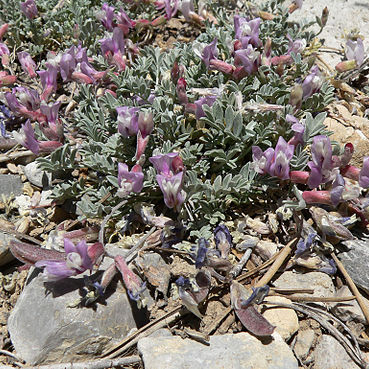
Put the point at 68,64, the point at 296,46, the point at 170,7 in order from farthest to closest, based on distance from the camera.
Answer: the point at 170,7
the point at 296,46
the point at 68,64

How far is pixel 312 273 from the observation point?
251 centimetres

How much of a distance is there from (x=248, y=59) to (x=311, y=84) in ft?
1.56

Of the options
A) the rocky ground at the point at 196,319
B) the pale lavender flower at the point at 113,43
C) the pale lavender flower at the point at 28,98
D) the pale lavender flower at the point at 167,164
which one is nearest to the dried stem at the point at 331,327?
the rocky ground at the point at 196,319

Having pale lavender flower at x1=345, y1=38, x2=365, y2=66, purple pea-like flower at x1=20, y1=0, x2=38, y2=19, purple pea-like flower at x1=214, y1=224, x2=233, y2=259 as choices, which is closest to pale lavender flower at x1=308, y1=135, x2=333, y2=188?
purple pea-like flower at x1=214, y1=224, x2=233, y2=259

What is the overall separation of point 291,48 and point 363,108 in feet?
2.47

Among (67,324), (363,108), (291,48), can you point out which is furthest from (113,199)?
(363,108)

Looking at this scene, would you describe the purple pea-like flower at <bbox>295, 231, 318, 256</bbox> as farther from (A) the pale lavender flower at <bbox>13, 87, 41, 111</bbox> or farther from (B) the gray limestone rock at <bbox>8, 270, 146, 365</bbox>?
(A) the pale lavender flower at <bbox>13, 87, 41, 111</bbox>

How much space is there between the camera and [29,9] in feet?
13.4

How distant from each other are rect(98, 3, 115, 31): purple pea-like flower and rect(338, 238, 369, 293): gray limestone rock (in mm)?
2745

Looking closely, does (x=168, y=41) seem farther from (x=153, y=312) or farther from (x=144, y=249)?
(x=153, y=312)

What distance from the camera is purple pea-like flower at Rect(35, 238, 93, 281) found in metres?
2.19

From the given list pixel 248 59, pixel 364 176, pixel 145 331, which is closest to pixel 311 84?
pixel 248 59

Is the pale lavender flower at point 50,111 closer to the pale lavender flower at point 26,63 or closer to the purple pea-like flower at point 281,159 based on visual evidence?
the pale lavender flower at point 26,63

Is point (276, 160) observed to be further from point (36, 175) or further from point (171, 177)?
point (36, 175)
